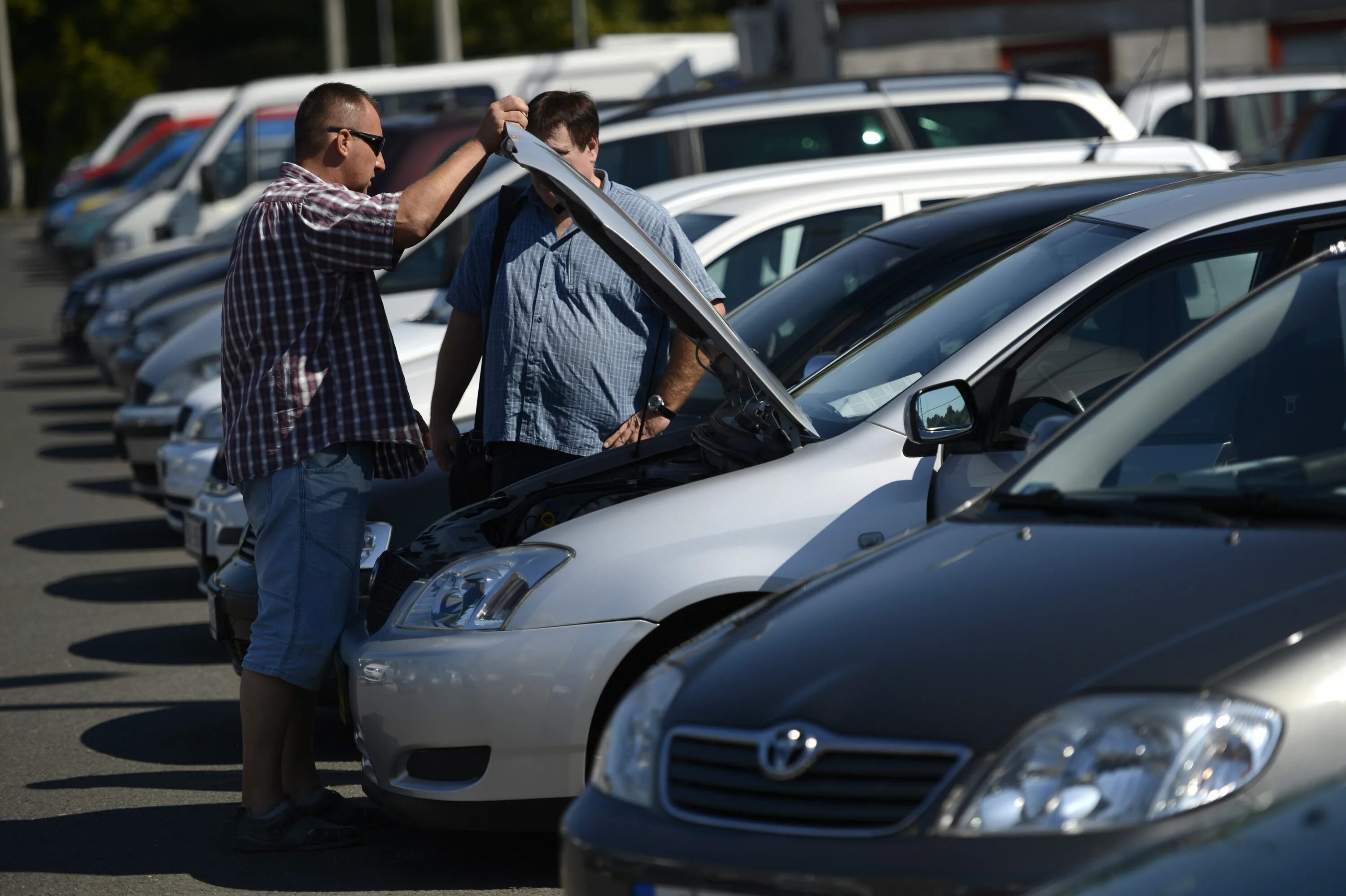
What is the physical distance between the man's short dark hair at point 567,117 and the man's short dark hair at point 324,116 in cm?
77

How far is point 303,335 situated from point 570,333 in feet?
2.98

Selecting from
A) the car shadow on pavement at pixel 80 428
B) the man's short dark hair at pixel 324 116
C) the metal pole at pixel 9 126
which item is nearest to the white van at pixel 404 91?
the car shadow on pavement at pixel 80 428

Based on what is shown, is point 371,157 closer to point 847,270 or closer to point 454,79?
point 847,270

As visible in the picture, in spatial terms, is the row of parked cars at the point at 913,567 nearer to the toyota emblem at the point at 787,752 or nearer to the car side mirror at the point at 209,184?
the toyota emblem at the point at 787,752

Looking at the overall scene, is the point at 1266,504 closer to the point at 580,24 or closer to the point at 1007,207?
the point at 1007,207

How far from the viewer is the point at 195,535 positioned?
7074mm

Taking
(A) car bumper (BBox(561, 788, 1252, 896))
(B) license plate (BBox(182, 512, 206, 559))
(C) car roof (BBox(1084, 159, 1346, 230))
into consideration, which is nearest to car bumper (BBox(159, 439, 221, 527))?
(B) license plate (BBox(182, 512, 206, 559))

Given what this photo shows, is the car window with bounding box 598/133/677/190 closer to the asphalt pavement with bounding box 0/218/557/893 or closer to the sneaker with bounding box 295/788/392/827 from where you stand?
the asphalt pavement with bounding box 0/218/557/893

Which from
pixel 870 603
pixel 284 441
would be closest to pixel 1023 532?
pixel 870 603

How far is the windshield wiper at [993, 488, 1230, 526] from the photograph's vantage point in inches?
117

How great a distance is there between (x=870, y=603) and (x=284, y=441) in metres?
2.07

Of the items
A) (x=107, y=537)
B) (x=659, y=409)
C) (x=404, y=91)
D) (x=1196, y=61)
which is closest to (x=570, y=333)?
(x=659, y=409)

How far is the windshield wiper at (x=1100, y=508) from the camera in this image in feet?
9.77

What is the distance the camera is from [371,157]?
4.75 m
